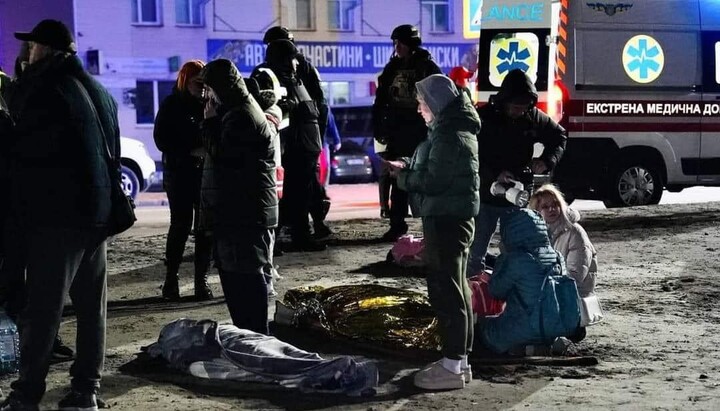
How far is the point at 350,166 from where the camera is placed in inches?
1019

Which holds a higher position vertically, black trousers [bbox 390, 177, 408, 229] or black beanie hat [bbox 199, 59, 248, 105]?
black beanie hat [bbox 199, 59, 248, 105]

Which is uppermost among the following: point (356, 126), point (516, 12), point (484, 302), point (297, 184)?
point (516, 12)

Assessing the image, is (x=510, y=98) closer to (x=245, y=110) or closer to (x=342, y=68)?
(x=245, y=110)

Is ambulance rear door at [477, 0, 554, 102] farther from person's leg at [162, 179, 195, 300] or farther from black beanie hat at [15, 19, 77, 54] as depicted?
black beanie hat at [15, 19, 77, 54]

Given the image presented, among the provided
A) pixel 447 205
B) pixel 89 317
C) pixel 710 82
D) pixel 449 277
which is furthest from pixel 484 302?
pixel 710 82

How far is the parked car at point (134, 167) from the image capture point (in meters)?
19.6

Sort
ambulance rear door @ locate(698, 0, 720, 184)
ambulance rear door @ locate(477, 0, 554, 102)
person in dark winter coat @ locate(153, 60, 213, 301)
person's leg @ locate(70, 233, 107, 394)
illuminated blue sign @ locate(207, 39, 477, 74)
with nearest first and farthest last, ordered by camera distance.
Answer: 1. person's leg @ locate(70, 233, 107, 394)
2. person in dark winter coat @ locate(153, 60, 213, 301)
3. ambulance rear door @ locate(477, 0, 554, 102)
4. ambulance rear door @ locate(698, 0, 720, 184)
5. illuminated blue sign @ locate(207, 39, 477, 74)

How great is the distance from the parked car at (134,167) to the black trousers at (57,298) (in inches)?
543

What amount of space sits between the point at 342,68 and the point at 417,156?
2952cm

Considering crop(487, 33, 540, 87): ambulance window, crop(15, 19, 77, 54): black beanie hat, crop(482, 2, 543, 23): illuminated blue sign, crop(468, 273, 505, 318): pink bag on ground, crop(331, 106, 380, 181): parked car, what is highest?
crop(482, 2, 543, 23): illuminated blue sign

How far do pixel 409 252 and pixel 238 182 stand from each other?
4027 mm

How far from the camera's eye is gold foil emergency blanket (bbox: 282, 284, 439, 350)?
7.45 meters

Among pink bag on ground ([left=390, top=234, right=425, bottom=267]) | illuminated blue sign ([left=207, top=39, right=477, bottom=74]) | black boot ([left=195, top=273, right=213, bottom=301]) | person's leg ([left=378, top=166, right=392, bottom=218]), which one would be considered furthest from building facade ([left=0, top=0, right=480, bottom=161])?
black boot ([left=195, top=273, right=213, bottom=301])

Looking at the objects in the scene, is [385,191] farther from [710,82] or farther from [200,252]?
[710,82]
